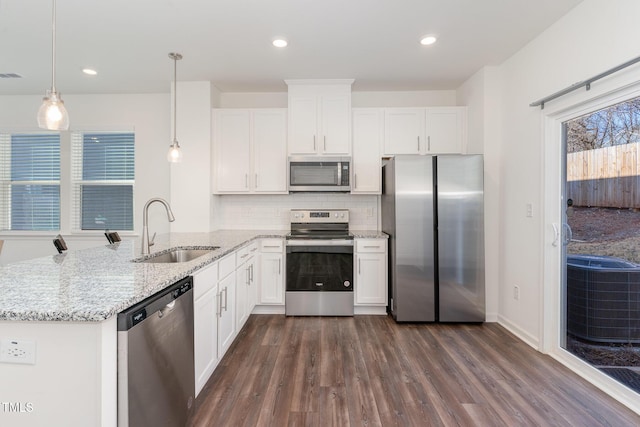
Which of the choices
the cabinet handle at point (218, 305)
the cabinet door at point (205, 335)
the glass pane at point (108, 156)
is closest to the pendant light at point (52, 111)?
the cabinet door at point (205, 335)

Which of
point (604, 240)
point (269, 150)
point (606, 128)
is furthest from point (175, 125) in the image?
point (604, 240)

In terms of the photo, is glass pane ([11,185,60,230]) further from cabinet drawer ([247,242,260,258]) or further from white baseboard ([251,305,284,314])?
white baseboard ([251,305,284,314])

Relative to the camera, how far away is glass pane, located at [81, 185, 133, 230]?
Answer: 4.07 m

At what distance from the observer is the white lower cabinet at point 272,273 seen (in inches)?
135

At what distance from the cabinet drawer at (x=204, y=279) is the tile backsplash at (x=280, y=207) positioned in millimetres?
1926

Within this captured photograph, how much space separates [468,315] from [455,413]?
1557 millimetres

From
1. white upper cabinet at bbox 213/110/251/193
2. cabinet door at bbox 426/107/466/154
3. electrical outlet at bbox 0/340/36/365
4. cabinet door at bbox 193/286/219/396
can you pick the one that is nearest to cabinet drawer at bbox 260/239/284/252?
white upper cabinet at bbox 213/110/251/193

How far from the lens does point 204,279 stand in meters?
1.91

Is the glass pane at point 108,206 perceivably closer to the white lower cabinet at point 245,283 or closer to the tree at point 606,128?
the white lower cabinet at point 245,283

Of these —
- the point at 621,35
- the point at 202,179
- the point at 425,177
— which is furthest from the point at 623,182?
the point at 202,179

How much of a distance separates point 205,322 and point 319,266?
5.35 feet

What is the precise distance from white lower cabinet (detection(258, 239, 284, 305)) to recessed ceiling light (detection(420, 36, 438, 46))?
244cm

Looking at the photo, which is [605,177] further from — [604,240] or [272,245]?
[272,245]

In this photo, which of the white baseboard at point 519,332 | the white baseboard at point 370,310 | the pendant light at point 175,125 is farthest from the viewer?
the white baseboard at point 370,310
